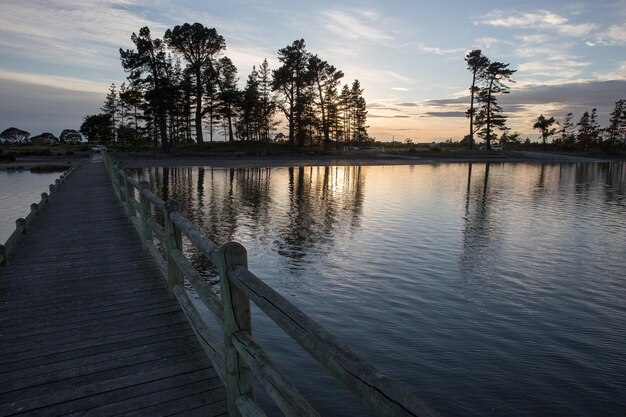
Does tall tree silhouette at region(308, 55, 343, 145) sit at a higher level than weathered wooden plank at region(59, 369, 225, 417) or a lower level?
higher

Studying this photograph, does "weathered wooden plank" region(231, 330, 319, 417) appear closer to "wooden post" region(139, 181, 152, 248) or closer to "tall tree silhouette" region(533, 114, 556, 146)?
"wooden post" region(139, 181, 152, 248)

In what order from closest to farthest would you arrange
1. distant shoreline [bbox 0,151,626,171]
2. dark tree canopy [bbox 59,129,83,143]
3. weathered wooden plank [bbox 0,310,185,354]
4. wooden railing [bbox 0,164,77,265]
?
weathered wooden plank [bbox 0,310,185,354]
wooden railing [bbox 0,164,77,265]
distant shoreline [bbox 0,151,626,171]
dark tree canopy [bbox 59,129,83,143]

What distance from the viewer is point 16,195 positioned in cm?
2947

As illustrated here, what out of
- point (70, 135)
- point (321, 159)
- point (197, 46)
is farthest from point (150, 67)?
point (70, 135)

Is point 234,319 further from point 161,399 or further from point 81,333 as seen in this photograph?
point 81,333

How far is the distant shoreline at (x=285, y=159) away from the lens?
5525 centimetres

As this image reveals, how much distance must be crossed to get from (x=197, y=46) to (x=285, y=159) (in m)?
21.0

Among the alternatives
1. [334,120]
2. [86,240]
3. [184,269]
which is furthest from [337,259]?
[334,120]

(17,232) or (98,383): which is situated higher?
(17,232)

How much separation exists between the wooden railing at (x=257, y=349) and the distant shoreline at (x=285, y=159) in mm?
49681

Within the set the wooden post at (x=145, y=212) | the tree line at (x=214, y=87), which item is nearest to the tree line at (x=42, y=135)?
the tree line at (x=214, y=87)

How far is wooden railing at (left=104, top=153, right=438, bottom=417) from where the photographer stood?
1.94 meters

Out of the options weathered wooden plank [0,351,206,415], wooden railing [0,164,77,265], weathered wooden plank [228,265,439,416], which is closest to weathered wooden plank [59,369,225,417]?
weathered wooden plank [0,351,206,415]

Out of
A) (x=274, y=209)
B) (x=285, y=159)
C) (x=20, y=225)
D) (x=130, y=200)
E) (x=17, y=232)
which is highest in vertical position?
(x=285, y=159)
